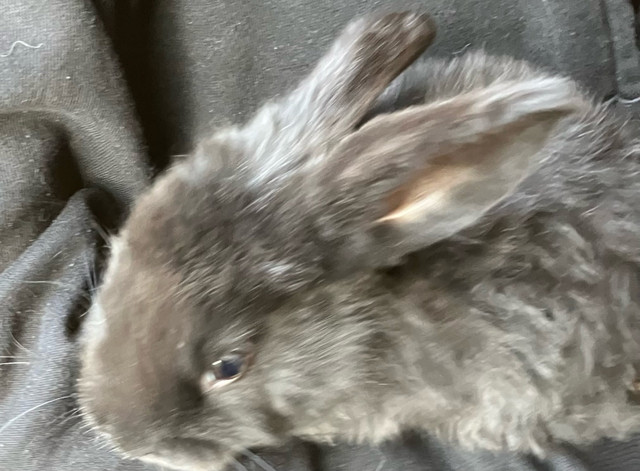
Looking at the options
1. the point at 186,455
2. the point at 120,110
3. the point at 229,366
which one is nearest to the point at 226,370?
the point at 229,366

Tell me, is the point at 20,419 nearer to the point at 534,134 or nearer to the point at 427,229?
the point at 427,229

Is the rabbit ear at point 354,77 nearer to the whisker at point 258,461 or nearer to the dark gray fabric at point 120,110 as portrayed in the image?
the dark gray fabric at point 120,110

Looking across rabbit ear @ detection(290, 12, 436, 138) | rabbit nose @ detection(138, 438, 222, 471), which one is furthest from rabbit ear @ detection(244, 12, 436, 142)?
rabbit nose @ detection(138, 438, 222, 471)

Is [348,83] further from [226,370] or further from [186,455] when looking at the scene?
[186,455]

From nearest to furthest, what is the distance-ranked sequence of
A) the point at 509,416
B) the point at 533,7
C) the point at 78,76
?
the point at 509,416
the point at 78,76
the point at 533,7

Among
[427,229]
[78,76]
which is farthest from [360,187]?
[78,76]

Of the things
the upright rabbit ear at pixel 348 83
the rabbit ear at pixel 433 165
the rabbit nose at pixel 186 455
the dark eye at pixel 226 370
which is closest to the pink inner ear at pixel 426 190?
the rabbit ear at pixel 433 165
